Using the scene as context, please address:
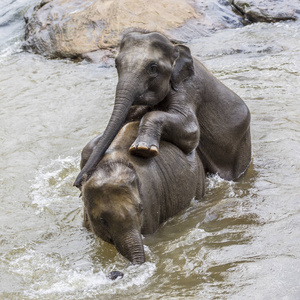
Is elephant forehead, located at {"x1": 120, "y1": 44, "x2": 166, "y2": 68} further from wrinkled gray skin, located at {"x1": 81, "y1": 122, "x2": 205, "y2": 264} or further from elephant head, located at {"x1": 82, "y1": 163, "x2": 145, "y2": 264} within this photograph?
elephant head, located at {"x1": 82, "y1": 163, "x2": 145, "y2": 264}

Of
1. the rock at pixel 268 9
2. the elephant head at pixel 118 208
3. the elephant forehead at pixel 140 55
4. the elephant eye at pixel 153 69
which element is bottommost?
the rock at pixel 268 9

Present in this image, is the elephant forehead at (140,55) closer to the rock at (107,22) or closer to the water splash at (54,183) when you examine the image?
the water splash at (54,183)

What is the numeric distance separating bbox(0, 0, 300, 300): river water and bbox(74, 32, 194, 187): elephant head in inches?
32.2

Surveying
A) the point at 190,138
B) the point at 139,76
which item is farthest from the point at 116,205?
the point at 190,138

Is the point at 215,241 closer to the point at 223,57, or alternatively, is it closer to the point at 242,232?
the point at 242,232

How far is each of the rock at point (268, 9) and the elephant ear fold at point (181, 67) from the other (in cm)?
784

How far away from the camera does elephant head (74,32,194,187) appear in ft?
16.4

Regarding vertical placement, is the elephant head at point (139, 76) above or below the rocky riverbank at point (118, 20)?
above

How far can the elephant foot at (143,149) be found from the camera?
4.98m

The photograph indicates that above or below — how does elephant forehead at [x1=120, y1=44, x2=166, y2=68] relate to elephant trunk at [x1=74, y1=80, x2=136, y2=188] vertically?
above

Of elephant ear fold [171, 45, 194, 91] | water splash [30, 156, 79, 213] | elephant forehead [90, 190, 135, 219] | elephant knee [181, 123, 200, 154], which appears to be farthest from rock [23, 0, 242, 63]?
elephant forehead [90, 190, 135, 219]

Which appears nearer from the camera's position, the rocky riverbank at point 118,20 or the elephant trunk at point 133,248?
the elephant trunk at point 133,248

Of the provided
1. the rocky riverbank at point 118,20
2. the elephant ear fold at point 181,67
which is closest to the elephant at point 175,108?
the elephant ear fold at point 181,67

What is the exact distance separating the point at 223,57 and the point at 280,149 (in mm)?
4442
